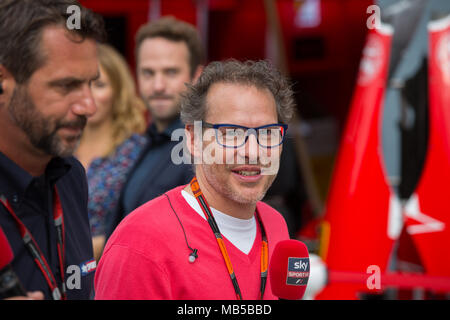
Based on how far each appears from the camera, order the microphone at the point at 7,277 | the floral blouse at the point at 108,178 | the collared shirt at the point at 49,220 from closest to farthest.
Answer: the microphone at the point at 7,277, the collared shirt at the point at 49,220, the floral blouse at the point at 108,178

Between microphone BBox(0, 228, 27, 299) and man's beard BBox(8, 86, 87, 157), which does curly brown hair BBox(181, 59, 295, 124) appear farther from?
microphone BBox(0, 228, 27, 299)

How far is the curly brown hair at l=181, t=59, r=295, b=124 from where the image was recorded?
91 cm

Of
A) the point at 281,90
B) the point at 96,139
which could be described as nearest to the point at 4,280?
the point at 281,90

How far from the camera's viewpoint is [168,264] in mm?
880

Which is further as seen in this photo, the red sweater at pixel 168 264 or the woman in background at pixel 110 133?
the woman in background at pixel 110 133

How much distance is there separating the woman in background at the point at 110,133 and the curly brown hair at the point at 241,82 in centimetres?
66

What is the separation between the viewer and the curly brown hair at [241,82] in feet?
2.99

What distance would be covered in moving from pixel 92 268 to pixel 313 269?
46 centimetres

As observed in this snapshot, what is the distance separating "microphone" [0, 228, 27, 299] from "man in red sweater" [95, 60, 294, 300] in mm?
117

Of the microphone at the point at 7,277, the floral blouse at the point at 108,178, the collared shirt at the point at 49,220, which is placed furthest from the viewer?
the floral blouse at the point at 108,178

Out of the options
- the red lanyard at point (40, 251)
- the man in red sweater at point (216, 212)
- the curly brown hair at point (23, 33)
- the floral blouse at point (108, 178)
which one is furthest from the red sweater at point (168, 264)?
the floral blouse at point (108, 178)

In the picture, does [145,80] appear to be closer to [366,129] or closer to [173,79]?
[173,79]

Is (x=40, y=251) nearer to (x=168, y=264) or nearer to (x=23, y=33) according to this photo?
(x=168, y=264)

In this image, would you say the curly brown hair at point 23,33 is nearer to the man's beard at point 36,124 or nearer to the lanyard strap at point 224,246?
the man's beard at point 36,124
